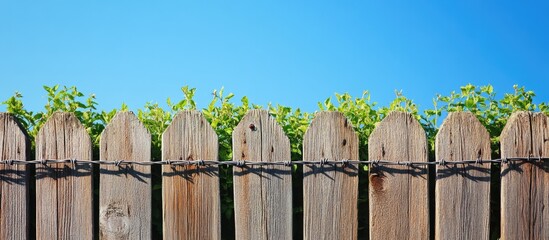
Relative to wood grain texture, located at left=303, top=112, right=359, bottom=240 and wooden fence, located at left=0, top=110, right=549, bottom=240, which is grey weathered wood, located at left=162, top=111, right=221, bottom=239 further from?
wood grain texture, located at left=303, top=112, right=359, bottom=240

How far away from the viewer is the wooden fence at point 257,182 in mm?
3949

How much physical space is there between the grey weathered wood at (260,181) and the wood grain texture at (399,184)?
1.85 feet

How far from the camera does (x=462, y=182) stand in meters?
4.10

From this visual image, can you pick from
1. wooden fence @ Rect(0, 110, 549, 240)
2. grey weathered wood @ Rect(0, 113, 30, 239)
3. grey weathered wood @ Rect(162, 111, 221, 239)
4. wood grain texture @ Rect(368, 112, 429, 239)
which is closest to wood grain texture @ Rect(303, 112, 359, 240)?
wooden fence @ Rect(0, 110, 549, 240)

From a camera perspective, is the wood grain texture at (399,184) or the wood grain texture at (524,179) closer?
the wood grain texture at (399,184)

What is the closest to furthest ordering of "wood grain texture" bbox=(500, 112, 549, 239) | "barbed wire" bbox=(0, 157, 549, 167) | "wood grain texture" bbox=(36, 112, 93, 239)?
"barbed wire" bbox=(0, 157, 549, 167) < "wood grain texture" bbox=(36, 112, 93, 239) < "wood grain texture" bbox=(500, 112, 549, 239)

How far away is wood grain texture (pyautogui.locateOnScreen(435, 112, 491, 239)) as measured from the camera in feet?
13.4

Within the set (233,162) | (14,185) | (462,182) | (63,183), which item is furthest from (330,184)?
(14,185)

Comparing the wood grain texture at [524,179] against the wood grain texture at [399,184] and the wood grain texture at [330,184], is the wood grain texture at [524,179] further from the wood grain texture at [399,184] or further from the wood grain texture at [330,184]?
the wood grain texture at [330,184]

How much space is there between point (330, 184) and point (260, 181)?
0.44 m

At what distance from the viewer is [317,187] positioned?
397 centimetres

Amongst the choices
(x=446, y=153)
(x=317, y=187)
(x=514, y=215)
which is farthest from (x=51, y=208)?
(x=514, y=215)

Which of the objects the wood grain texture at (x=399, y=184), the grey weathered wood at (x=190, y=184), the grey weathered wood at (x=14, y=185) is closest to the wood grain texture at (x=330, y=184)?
the wood grain texture at (x=399, y=184)

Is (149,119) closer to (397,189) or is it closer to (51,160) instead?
(51,160)
